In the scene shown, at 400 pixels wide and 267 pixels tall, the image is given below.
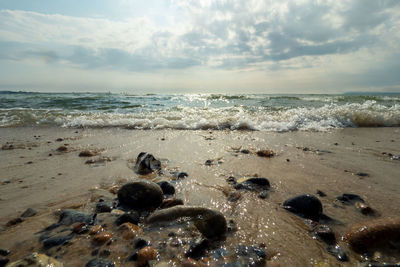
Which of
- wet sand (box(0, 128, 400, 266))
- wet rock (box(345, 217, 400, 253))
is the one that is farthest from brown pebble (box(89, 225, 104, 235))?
wet rock (box(345, 217, 400, 253))

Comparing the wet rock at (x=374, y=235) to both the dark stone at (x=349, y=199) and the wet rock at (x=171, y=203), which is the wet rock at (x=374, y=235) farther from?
the wet rock at (x=171, y=203)

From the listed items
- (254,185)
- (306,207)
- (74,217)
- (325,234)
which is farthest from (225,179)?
(74,217)

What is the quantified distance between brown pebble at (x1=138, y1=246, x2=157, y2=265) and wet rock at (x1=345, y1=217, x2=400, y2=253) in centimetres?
150

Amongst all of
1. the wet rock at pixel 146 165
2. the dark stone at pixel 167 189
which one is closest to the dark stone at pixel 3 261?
the dark stone at pixel 167 189

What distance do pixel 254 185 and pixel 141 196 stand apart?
1390 mm

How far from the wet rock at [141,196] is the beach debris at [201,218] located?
250 millimetres

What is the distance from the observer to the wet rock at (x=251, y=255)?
1.43m

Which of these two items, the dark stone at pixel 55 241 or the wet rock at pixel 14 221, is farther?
the wet rock at pixel 14 221

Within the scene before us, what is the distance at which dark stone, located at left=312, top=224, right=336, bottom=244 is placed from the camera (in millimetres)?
1672

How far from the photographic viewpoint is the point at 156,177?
3066 mm

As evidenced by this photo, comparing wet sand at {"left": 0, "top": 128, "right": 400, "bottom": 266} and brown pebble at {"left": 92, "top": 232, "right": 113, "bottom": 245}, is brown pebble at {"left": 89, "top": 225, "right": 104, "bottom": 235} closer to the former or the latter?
brown pebble at {"left": 92, "top": 232, "right": 113, "bottom": 245}

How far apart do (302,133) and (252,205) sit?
482 cm

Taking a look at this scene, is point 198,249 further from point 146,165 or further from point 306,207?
point 146,165

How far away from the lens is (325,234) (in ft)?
5.58
